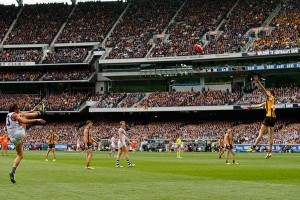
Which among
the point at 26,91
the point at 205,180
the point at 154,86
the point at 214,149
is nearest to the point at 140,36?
the point at 154,86

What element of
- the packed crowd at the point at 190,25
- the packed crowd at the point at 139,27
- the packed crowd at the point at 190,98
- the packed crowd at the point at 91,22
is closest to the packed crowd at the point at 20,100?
the packed crowd at the point at 91,22

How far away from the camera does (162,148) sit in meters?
77.1

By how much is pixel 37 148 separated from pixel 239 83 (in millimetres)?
32139

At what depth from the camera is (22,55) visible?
97750 mm

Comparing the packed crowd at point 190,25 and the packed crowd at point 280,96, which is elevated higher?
the packed crowd at point 190,25

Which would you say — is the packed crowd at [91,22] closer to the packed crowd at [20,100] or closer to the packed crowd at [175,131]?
the packed crowd at [20,100]

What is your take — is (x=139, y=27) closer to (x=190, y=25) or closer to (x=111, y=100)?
(x=190, y=25)

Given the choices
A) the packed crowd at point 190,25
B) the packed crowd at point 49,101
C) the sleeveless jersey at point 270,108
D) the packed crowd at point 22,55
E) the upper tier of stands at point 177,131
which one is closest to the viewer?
the sleeveless jersey at point 270,108

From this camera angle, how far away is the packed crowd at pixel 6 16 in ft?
343

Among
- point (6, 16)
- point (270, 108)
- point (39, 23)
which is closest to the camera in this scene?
point (270, 108)

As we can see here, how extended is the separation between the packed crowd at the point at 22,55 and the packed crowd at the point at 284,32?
37667 mm

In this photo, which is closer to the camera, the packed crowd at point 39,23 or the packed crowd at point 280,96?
the packed crowd at point 280,96

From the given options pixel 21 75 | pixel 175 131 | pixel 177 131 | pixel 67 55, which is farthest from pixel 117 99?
pixel 21 75

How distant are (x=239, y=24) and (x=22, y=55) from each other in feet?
124
